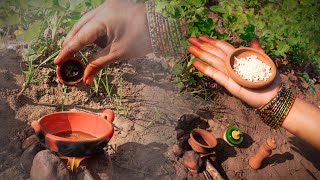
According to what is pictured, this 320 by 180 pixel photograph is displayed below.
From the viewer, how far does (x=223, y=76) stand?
2.25 m

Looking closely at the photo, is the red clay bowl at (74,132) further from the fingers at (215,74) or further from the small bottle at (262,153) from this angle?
the small bottle at (262,153)

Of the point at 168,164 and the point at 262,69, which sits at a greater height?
the point at 262,69

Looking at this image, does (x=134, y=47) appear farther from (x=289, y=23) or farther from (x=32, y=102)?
(x=289, y=23)

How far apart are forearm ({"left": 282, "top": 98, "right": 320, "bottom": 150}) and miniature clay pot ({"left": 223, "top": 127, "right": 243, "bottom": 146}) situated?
98 centimetres

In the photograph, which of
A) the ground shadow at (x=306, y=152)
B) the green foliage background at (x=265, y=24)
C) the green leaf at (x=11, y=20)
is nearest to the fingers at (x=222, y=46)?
the green foliage background at (x=265, y=24)

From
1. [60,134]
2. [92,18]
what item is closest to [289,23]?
[92,18]

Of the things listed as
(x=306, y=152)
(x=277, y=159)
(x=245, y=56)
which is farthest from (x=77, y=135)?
(x=306, y=152)

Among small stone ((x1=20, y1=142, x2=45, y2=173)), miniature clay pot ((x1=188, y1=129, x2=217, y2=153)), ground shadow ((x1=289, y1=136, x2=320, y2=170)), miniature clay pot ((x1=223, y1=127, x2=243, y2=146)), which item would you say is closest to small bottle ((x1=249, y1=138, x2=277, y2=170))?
miniature clay pot ((x1=223, y1=127, x2=243, y2=146))

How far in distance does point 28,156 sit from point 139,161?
0.93 metres

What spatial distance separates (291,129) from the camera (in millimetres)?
Result: 2244

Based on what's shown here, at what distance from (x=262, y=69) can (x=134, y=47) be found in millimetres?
928

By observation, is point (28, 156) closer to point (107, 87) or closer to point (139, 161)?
point (139, 161)

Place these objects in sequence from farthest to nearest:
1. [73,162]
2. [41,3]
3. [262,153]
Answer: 1. [262,153]
2. [41,3]
3. [73,162]

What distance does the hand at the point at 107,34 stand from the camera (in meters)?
2.15
